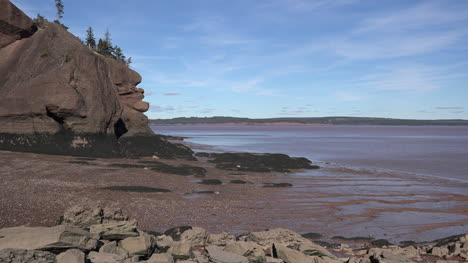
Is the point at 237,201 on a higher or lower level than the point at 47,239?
lower

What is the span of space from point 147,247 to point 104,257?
83 cm

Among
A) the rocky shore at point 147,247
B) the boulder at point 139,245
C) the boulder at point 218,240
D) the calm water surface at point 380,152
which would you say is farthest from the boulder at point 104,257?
the calm water surface at point 380,152

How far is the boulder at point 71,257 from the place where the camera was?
221 inches

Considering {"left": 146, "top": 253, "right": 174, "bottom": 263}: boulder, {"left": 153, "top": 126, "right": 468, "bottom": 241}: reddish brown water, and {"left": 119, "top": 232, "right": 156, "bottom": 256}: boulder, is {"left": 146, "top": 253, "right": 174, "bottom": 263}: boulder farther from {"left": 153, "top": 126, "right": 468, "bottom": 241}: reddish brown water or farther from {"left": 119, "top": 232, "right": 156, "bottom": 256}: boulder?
{"left": 153, "top": 126, "right": 468, "bottom": 241}: reddish brown water

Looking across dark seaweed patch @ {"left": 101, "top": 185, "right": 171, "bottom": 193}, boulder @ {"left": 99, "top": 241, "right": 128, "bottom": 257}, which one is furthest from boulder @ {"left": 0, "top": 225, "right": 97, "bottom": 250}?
dark seaweed patch @ {"left": 101, "top": 185, "right": 171, "bottom": 193}

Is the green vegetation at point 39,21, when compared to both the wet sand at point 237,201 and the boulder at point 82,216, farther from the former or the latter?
the boulder at point 82,216

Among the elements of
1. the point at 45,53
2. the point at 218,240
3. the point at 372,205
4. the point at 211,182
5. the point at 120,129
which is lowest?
the point at 372,205

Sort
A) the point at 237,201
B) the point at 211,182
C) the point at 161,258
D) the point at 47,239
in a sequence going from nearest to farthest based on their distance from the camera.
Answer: the point at 47,239 < the point at 161,258 < the point at 237,201 < the point at 211,182

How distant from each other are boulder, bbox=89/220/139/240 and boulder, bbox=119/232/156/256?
302mm

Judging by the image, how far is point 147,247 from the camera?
22.2ft

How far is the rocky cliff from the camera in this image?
2245 centimetres

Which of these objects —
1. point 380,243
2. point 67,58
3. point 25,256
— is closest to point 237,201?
point 380,243

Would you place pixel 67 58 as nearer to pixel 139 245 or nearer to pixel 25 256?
pixel 139 245

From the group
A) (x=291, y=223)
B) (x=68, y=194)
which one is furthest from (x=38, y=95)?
(x=291, y=223)
